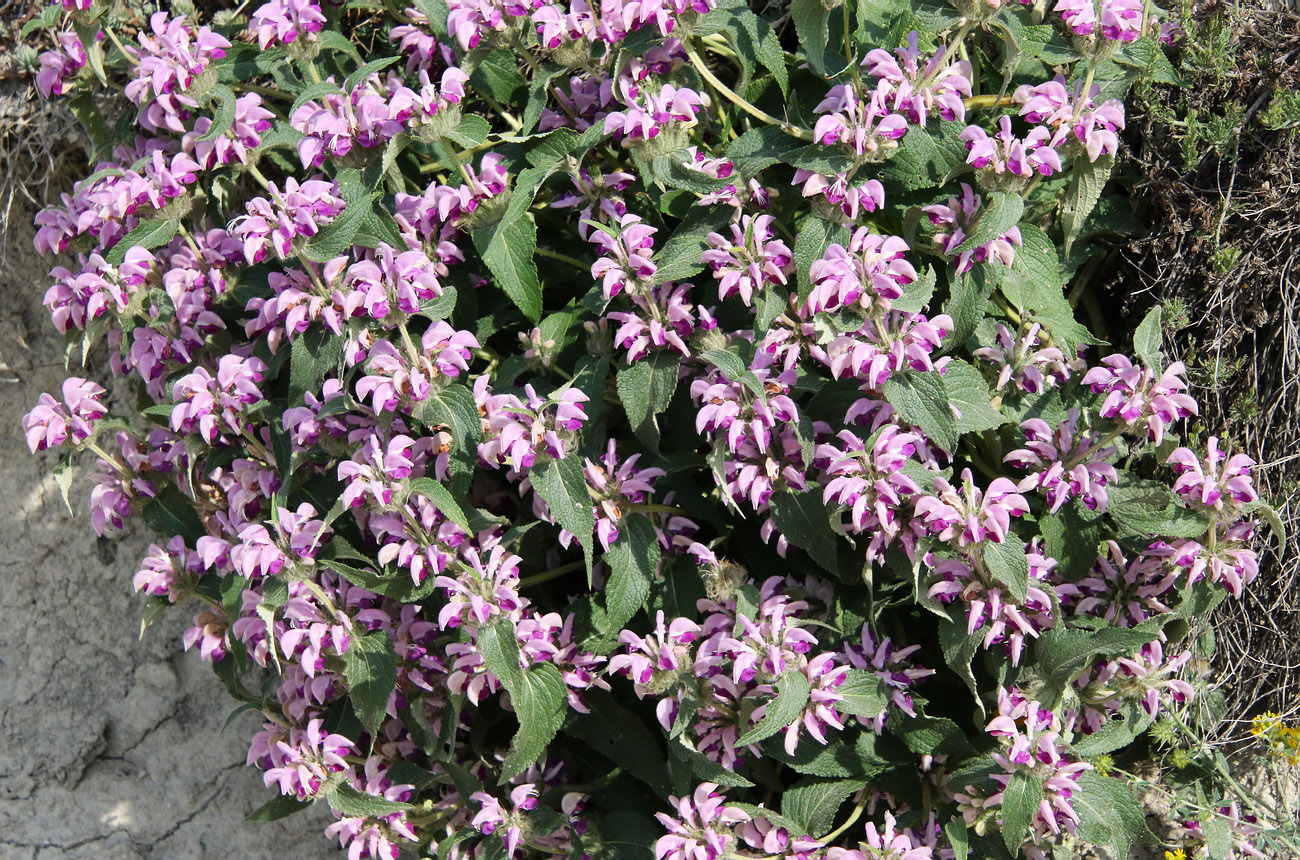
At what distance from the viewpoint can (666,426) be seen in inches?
83.2

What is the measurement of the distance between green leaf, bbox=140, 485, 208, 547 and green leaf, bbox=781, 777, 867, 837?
4.24 ft

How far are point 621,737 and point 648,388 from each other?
720 mm

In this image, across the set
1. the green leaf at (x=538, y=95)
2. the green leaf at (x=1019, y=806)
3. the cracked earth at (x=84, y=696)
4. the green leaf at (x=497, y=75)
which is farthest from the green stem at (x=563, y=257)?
the cracked earth at (x=84, y=696)

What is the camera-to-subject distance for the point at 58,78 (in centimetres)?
235

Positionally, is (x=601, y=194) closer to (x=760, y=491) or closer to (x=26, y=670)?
(x=760, y=491)

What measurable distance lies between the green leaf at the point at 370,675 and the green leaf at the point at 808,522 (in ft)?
2.52

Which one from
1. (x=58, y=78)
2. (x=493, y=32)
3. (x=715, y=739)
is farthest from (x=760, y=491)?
(x=58, y=78)

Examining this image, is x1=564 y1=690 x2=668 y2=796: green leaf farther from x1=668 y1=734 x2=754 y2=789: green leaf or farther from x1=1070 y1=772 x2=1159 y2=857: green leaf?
x1=1070 y1=772 x2=1159 y2=857: green leaf

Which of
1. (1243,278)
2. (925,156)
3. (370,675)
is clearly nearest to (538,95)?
(925,156)

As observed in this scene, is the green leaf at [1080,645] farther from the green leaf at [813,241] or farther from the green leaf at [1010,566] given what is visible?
the green leaf at [813,241]

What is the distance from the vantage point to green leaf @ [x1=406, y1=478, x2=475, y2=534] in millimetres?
1846

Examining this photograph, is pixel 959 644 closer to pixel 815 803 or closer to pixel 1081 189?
pixel 815 803

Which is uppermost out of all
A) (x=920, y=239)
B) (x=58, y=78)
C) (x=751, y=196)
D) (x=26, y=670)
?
(x=58, y=78)

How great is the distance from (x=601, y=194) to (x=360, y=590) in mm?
871
